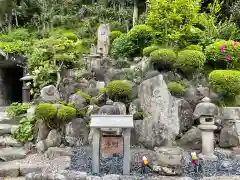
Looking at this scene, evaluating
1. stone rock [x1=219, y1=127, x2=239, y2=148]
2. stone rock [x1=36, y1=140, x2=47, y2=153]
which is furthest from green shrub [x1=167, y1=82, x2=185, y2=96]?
stone rock [x1=36, y1=140, x2=47, y2=153]

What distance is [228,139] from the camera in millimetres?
7355

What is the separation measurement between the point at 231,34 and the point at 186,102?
5848 millimetres

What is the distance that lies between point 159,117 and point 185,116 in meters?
0.91

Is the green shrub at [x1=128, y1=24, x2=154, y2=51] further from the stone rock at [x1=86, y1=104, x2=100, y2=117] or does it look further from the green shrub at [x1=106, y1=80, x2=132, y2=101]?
the stone rock at [x1=86, y1=104, x2=100, y2=117]

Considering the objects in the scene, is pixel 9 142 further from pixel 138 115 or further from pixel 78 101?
pixel 138 115

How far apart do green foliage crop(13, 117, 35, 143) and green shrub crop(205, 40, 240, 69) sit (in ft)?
21.3

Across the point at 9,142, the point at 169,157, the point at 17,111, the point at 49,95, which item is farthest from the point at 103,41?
the point at 169,157

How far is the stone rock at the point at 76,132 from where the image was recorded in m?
7.38

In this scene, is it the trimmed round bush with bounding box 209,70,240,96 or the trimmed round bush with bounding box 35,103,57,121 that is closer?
the trimmed round bush with bounding box 35,103,57,121

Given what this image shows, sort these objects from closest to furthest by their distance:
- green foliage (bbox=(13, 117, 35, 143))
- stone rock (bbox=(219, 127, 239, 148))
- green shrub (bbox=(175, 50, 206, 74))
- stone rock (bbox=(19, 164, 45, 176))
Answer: stone rock (bbox=(19, 164, 45, 176)) → stone rock (bbox=(219, 127, 239, 148)) → green foliage (bbox=(13, 117, 35, 143)) → green shrub (bbox=(175, 50, 206, 74))

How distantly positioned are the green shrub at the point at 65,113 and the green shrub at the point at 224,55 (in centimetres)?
540

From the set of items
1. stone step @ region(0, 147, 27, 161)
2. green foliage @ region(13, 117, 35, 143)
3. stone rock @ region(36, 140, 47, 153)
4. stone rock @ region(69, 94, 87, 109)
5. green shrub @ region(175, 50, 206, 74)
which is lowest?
stone step @ region(0, 147, 27, 161)

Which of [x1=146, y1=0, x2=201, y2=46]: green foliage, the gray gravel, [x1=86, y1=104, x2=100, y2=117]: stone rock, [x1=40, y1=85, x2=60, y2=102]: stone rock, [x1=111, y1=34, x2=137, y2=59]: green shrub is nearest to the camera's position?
the gray gravel

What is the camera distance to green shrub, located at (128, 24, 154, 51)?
11.6 m
